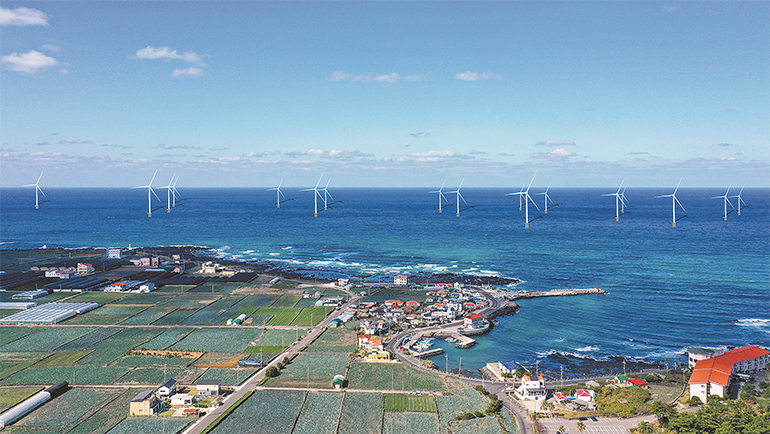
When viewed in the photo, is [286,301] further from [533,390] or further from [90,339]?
[533,390]

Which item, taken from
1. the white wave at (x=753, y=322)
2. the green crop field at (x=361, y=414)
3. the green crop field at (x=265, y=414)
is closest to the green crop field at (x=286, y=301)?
the green crop field at (x=265, y=414)

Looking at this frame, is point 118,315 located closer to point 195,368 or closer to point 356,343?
point 195,368

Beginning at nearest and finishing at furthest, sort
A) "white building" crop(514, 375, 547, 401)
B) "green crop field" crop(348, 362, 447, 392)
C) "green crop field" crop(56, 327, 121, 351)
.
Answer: "white building" crop(514, 375, 547, 401) → "green crop field" crop(348, 362, 447, 392) → "green crop field" crop(56, 327, 121, 351)

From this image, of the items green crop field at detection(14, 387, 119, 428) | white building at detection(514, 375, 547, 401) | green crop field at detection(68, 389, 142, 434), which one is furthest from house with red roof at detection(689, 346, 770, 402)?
green crop field at detection(14, 387, 119, 428)

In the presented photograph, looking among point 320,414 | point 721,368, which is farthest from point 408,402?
point 721,368

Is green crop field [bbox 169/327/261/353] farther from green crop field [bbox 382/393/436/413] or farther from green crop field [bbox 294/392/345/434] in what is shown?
green crop field [bbox 382/393/436/413]
